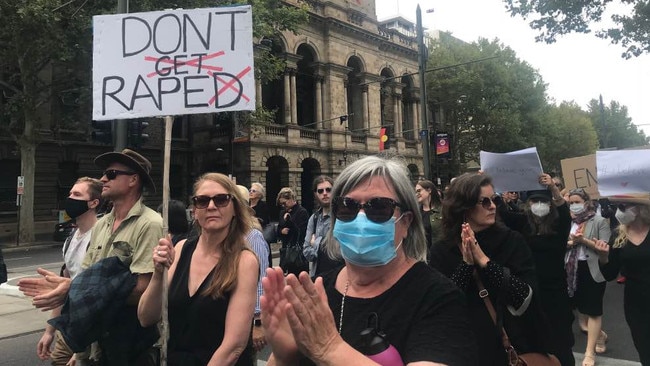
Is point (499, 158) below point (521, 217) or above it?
above

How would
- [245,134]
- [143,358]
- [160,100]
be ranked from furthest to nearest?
[245,134], [160,100], [143,358]

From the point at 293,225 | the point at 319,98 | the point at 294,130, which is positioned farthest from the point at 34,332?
the point at 319,98

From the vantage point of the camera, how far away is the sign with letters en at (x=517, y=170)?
470cm

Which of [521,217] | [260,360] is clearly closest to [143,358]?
[260,360]

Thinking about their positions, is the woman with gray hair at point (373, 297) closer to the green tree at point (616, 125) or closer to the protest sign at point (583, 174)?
the protest sign at point (583, 174)

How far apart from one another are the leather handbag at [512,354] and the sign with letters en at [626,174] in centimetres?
242

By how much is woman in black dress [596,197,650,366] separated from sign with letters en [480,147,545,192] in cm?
69

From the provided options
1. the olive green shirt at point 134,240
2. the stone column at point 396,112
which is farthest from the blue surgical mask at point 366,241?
the stone column at point 396,112

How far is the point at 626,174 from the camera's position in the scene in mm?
4406

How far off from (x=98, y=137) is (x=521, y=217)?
26.4ft

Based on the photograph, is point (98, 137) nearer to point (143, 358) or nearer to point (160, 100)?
point (160, 100)

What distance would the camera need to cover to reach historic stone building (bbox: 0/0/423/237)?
2709 centimetres

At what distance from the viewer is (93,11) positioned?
1973 centimetres

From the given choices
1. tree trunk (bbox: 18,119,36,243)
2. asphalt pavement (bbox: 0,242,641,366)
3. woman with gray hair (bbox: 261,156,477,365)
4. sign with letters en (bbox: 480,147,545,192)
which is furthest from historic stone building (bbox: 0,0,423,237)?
woman with gray hair (bbox: 261,156,477,365)
